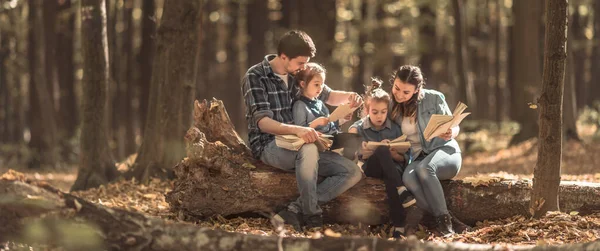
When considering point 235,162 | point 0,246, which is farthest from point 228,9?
point 0,246

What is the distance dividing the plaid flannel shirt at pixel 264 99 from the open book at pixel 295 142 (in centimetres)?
28

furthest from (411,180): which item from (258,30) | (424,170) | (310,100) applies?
(258,30)

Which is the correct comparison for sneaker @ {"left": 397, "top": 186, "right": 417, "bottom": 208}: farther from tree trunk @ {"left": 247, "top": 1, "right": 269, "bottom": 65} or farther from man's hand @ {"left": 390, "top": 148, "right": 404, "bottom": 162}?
tree trunk @ {"left": 247, "top": 1, "right": 269, "bottom": 65}

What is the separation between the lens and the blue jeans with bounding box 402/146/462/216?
7.77 meters

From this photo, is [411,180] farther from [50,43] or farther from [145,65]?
[50,43]

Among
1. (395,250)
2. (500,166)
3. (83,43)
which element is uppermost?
(83,43)

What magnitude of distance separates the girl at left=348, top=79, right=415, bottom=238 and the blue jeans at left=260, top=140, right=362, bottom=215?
213 mm

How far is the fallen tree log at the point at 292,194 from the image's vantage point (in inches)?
323

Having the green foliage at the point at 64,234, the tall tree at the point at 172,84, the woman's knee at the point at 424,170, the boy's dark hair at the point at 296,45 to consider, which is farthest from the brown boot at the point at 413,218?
the tall tree at the point at 172,84

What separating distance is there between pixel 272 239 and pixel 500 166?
1035 centimetres

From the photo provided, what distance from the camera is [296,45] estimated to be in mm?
7855

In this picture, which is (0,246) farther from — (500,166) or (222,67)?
(222,67)

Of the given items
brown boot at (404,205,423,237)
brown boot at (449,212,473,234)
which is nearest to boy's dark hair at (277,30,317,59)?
brown boot at (404,205,423,237)

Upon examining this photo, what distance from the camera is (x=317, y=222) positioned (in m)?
7.96
